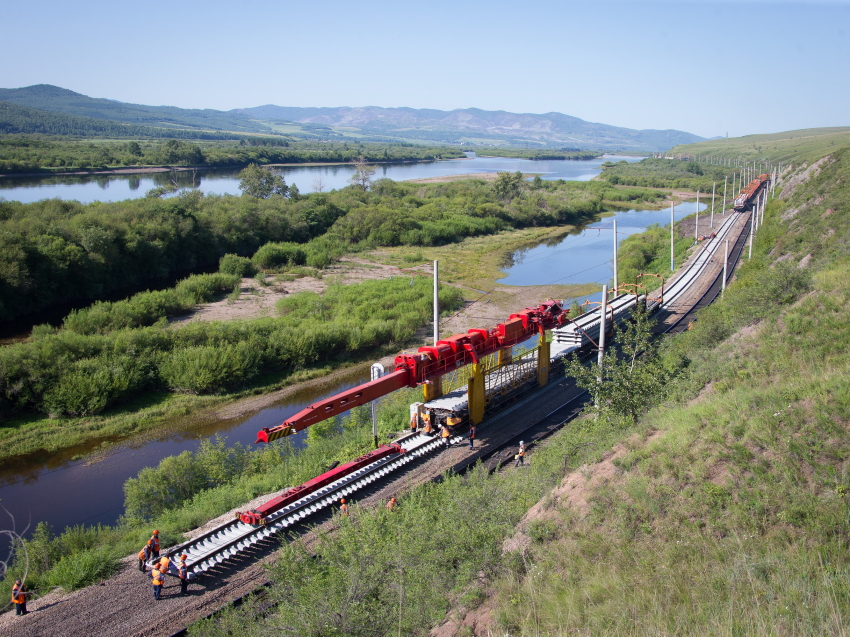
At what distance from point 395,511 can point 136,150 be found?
128558 mm

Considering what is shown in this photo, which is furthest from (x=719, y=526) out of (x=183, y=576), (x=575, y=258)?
(x=575, y=258)

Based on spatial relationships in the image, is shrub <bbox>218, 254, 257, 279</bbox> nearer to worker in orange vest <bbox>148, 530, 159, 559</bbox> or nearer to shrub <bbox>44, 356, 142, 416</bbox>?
shrub <bbox>44, 356, 142, 416</bbox>

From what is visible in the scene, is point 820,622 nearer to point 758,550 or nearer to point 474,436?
point 758,550

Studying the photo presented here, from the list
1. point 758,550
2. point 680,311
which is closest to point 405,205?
point 680,311

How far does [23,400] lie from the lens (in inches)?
1000

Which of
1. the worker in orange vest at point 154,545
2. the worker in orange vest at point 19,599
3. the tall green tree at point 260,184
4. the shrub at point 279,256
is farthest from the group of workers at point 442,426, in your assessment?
the tall green tree at point 260,184

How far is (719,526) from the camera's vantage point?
9680 millimetres

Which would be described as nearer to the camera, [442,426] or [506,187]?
[442,426]

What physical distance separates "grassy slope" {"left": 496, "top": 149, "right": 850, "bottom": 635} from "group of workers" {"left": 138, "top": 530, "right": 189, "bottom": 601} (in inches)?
300

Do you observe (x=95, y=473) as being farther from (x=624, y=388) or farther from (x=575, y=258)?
(x=575, y=258)

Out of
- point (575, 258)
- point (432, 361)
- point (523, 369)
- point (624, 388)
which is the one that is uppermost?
point (432, 361)

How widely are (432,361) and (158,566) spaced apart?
383 inches

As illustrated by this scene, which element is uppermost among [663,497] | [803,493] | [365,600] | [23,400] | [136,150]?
[136,150]

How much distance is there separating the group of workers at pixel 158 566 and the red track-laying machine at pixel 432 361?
11.2 ft
